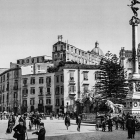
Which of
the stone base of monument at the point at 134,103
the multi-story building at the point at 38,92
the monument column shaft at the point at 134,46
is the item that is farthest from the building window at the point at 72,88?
the stone base of monument at the point at 134,103

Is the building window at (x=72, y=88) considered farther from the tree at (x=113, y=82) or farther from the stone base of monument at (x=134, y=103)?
the stone base of monument at (x=134, y=103)

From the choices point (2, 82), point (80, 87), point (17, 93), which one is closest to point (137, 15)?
point (80, 87)

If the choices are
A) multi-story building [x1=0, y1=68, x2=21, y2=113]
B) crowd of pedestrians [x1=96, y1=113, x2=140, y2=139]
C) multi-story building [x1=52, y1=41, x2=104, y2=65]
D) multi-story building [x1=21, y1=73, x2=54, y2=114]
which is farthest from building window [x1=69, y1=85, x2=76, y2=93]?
crowd of pedestrians [x1=96, y1=113, x2=140, y2=139]

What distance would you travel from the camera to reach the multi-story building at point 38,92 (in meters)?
73.8

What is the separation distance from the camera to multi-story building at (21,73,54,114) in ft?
242

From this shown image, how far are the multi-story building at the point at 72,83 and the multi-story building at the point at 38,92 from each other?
2101mm

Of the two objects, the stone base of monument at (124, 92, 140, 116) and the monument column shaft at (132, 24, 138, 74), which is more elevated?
the monument column shaft at (132, 24, 138, 74)

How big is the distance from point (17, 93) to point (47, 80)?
907cm

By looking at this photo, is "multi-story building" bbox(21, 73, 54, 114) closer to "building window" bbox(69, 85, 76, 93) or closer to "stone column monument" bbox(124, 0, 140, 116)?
"building window" bbox(69, 85, 76, 93)

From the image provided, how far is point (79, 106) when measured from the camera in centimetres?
6091

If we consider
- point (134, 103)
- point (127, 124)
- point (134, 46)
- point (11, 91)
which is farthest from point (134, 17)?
point (11, 91)

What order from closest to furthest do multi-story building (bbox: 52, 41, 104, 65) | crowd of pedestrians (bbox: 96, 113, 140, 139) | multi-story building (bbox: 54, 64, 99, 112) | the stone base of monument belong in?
crowd of pedestrians (bbox: 96, 113, 140, 139) < the stone base of monument < multi-story building (bbox: 54, 64, 99, 112) < multi-story building (bbox: 52, 41, 104, 65)

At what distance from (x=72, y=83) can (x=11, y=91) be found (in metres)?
17.7

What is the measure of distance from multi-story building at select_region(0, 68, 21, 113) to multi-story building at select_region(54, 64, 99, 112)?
11173mm
